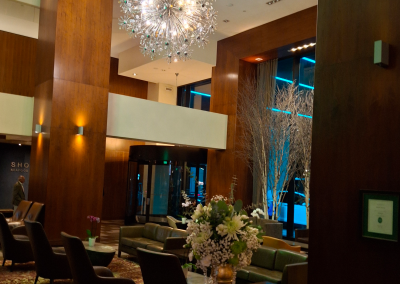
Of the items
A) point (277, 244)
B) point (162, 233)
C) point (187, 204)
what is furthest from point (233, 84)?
point (277, 244)

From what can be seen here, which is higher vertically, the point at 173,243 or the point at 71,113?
the point at 71,113

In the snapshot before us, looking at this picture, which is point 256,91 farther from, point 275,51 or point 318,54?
point 318,54

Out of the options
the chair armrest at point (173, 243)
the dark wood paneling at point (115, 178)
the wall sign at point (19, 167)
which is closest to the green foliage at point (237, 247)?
the chair armrest at point (173, 243)

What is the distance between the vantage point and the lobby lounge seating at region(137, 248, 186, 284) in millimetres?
3723

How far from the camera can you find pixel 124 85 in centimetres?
1739

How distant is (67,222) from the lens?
9.39 meters

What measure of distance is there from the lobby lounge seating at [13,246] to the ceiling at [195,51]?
251 inches

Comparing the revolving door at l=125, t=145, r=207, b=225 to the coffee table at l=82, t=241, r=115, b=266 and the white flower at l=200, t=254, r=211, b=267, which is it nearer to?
the coffee table at l=82, t=241, r=115, b=266

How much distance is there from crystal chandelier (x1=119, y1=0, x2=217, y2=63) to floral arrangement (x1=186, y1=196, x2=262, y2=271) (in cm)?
453

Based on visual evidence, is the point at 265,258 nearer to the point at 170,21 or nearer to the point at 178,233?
the point at 178,233

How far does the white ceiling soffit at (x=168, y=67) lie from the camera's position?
13812mm

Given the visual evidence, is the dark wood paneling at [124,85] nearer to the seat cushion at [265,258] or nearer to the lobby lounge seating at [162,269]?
the seat cushion at [265,258]

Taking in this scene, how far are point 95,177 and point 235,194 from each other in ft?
16.0

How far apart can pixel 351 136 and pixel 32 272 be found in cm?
644
